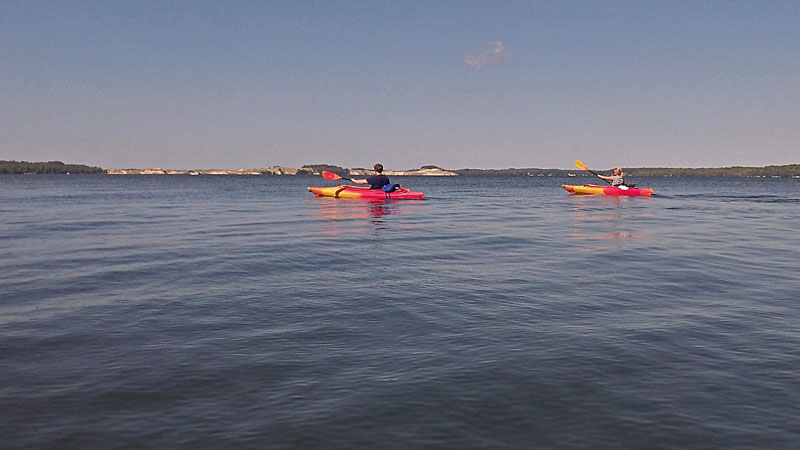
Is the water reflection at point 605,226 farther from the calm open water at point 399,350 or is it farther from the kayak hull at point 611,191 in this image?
the kayak hull at point 611,191

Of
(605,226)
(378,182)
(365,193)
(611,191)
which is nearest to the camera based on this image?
(605,226)

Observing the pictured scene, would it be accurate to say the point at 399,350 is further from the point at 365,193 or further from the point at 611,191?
the point at 611,191

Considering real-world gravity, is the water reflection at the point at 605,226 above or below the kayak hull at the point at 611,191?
below

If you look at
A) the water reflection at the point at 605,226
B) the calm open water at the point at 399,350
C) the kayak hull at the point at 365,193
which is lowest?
the calm open water at the point at 399,350

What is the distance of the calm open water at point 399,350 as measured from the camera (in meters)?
4.65

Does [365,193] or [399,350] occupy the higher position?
[365,193]

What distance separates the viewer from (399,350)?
6629mm

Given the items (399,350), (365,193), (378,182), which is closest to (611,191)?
(378,182)

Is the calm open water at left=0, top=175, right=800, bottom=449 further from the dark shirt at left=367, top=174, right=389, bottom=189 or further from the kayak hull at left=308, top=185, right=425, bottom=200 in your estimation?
the kayak hull at left=308, top=185, right=425, bottom=200

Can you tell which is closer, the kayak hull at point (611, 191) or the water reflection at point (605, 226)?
the water reflection at point (605, 226)

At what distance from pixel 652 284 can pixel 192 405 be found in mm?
8783

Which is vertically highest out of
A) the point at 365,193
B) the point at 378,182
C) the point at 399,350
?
the point at 378,182

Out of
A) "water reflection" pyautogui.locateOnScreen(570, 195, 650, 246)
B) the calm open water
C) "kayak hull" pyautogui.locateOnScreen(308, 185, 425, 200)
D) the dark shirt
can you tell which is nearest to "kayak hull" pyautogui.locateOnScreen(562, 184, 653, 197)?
"water reflection" pyautogui.locateOnScreen(570, 195, 650, 246)

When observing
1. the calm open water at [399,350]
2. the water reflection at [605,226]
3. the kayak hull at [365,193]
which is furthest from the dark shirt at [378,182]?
the calm open water at [399,350]
